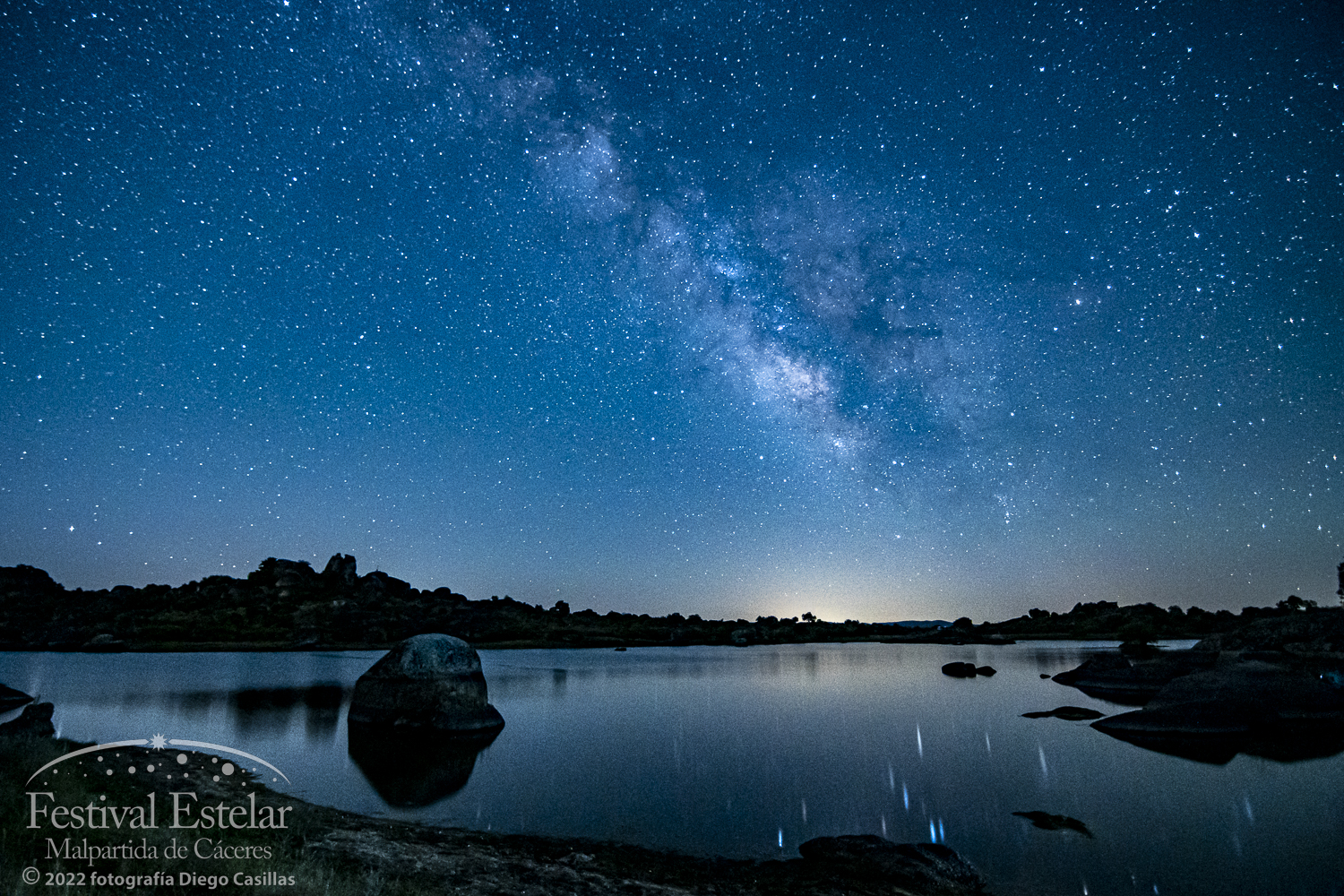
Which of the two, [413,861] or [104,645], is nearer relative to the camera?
[413,861]

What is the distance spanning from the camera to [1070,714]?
38000 millimetres

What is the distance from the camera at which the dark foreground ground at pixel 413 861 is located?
8.46m

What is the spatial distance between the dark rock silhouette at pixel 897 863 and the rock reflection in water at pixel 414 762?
11.6 metres

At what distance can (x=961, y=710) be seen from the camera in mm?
42812

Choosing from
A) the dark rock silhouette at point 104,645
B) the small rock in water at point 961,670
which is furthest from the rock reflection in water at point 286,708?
the dark rock silhouette at point 104,645

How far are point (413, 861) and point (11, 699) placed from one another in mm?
42368

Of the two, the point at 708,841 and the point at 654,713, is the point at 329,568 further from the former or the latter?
the point at 708,841

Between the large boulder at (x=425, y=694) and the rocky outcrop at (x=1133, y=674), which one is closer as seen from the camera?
the large boulder at (x=425, y=694)

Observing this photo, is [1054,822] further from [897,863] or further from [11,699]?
[11,699]

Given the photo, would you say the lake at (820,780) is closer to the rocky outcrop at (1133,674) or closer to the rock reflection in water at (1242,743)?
the rock reflection in water at (1242,743)

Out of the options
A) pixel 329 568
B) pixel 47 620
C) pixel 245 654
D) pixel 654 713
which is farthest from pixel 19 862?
pixel 329 568

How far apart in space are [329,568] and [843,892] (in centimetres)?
19707

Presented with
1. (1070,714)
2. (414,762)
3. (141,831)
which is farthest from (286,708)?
(1070,714)

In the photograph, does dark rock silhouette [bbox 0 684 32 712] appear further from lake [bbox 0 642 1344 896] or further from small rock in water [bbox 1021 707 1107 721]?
small rock in water [bbox 1021 707 1107 721]
